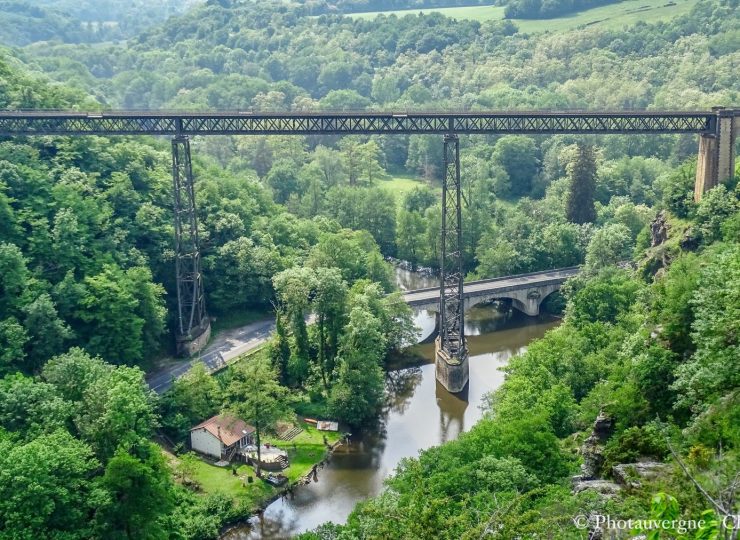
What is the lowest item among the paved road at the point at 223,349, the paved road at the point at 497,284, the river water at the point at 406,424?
the river water at the point at 406,424

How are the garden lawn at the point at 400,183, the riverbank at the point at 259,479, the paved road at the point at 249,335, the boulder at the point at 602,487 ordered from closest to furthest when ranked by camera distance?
1. the boulder at the point at 602,487
2. the riverbank at the point at 259,479
3. the paved road at the point at 249,335
4. the garden lawn at the point at 400,183

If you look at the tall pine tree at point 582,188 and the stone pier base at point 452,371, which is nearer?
the stone pier base at point 452,371


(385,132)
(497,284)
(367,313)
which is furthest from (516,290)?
(385,132)

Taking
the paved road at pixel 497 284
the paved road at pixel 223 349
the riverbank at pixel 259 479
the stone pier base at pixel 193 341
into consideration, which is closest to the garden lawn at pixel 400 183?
the paved road at pixel 497 284

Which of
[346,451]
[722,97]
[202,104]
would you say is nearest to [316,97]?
[202,104]

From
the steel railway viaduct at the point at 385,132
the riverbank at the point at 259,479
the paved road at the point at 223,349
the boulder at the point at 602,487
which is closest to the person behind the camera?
the boulder at the point at 602,487

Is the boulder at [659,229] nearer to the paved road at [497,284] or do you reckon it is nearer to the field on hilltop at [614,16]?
the paved road at [497,284]

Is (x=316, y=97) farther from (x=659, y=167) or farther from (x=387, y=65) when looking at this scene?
(x=659, y=167)

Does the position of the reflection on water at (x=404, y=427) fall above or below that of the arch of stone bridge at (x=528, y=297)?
below
